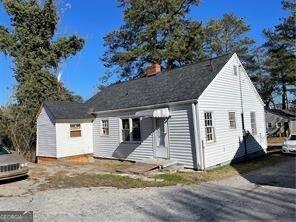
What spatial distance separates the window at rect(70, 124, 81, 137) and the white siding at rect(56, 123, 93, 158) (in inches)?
8.1

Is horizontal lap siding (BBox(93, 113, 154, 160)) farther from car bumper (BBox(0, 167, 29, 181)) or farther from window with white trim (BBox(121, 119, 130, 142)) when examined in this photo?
car bumper (BBox(0, 167, 29, 181))

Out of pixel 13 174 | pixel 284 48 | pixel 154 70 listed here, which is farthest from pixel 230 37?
pixel 13 174

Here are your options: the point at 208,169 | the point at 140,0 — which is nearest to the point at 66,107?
the point at 208,169

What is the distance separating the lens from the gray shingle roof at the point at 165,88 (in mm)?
18234

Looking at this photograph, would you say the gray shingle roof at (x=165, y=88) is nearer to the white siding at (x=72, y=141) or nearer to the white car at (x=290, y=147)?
the white siding at (x=72, y=141)

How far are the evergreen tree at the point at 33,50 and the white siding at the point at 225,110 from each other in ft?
57.3

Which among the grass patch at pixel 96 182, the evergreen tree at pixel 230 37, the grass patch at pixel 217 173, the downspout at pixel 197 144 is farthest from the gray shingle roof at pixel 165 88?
the evergreen tree at pixel 230 37

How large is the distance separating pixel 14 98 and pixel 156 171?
18.9m

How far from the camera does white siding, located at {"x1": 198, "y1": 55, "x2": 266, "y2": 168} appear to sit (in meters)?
17.5

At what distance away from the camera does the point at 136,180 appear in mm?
14555

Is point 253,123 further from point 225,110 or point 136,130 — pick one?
point 136,130

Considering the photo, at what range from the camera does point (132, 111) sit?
2050cm

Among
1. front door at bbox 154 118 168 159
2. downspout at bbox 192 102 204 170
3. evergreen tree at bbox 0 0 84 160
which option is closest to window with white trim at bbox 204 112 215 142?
downspout at bbox 192 102 204 170

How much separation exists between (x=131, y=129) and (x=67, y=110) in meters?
5.30
